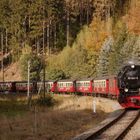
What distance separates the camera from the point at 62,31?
345 ft

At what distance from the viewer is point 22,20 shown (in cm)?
10331

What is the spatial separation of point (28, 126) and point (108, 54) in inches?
2111

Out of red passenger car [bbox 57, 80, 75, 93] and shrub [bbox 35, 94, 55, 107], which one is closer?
shrub [bbox 35, 94, 55, 107]

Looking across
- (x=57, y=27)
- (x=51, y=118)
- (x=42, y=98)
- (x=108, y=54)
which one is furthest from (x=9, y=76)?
(x=51, y=118)

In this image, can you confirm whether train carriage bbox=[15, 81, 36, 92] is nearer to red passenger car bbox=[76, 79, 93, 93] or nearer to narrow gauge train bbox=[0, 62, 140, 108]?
narrow gauge train bbox=[0, 62, 140, 108]

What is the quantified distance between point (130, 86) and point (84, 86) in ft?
91.1

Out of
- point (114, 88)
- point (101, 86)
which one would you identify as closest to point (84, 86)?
point (101, 86)

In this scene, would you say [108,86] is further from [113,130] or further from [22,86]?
[22,86]

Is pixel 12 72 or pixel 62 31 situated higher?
pixel 62 31

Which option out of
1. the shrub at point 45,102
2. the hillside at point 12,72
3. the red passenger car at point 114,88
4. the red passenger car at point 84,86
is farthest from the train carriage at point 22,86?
the red passenger car at point 114,88

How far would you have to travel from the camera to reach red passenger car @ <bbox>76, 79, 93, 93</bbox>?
5610 centimetres

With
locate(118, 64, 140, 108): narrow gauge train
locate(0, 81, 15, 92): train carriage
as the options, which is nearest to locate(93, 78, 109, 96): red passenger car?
locate(118, 64, 140, 108): narrow gauge train

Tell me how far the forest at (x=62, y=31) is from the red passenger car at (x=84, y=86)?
18.6 m

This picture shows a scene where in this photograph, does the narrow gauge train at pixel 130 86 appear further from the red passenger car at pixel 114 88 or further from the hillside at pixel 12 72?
the hillside at pixel 12 72
